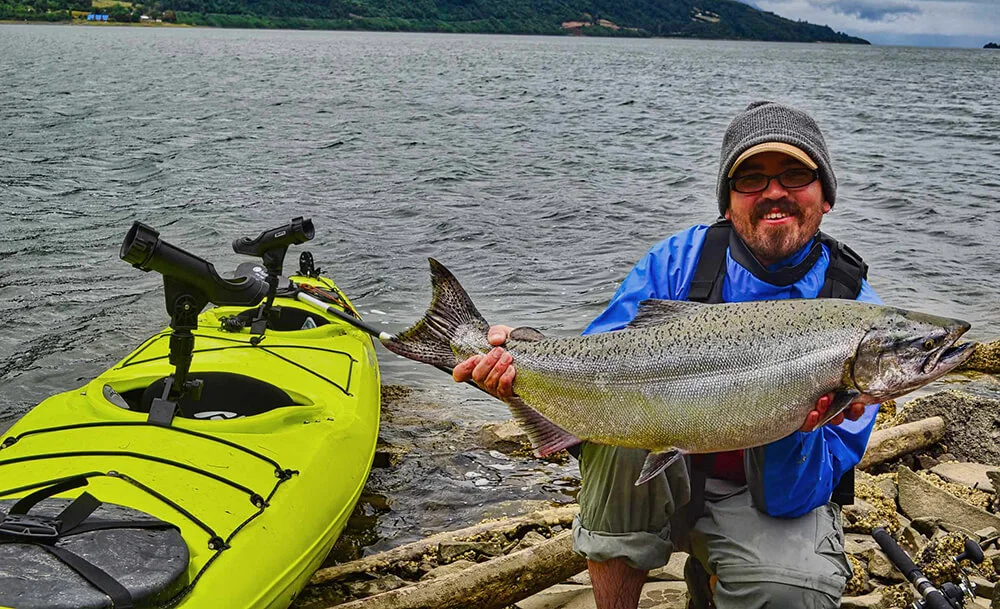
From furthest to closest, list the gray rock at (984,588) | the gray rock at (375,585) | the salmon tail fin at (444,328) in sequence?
the gray rock at (375,585)
the gray rock at (984,588)
the salmon tail fin at (444,328)

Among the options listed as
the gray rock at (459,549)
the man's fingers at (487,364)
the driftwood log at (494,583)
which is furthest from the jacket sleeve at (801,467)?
the gray rock at (459,549)

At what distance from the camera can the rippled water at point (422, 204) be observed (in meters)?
10.2

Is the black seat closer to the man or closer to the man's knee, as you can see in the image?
the man

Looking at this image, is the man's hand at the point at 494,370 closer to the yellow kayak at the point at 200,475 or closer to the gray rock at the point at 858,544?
the yellow kayak at the point at 200,475

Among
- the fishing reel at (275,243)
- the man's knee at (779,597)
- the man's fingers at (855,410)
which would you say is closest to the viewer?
the man's fingers at (855,410)

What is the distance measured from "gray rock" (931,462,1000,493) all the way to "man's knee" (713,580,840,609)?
10.6ft

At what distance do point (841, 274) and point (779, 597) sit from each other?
1544mm

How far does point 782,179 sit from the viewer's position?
14.6 feet

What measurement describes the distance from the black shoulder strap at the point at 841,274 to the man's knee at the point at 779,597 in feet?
4.44

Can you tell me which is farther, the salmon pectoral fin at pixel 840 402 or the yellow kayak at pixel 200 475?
the yellow kayak at pixel 200 475

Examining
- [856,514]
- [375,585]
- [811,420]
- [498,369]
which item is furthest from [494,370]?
[856,514]

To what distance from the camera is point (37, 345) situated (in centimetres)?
1065

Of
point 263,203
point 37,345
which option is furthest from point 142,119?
point 37,345

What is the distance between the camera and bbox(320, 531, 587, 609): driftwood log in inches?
184
